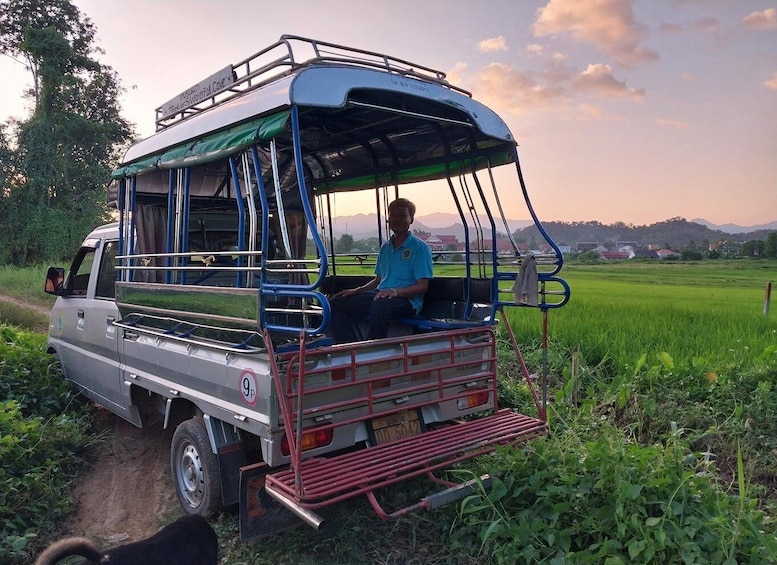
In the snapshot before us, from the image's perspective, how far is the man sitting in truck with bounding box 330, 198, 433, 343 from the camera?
15.0ft

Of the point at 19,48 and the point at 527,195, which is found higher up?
the point at 19,48

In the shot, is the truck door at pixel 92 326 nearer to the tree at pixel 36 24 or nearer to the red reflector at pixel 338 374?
the red reflector at pixel 338 374

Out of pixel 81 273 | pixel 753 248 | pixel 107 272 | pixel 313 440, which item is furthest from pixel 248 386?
pixel 753 248

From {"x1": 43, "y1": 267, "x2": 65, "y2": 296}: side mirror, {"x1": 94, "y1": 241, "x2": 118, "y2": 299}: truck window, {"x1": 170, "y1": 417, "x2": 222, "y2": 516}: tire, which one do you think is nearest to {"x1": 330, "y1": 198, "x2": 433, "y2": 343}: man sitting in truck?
{"x1": 170, "y1": 417, "x2": 222, "y2": 516}: tire

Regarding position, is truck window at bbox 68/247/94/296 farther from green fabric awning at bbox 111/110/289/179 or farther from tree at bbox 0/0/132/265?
tree at bbox 0/0/132/265

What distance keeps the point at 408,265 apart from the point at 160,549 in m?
2.69

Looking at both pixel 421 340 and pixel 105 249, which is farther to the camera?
pixel 105 249

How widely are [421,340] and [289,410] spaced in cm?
109

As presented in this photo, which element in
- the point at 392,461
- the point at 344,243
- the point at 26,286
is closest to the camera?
the point at 392,461

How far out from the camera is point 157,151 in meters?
4.54

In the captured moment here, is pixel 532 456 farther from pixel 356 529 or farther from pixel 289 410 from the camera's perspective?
pixel 289 410

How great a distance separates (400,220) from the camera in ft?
16.2

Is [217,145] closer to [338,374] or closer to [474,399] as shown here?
[338,374]

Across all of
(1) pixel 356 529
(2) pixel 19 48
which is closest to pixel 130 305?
(1) pixel 356 529
